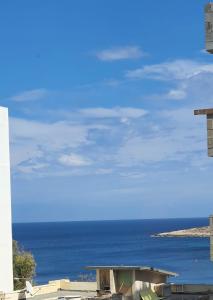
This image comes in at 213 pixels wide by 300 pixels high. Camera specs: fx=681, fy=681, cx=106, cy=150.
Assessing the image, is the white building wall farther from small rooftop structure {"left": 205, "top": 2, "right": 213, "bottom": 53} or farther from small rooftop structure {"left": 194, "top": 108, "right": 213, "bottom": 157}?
small rooftop structure {"left": 205, "top": 2, "right": 213, "bottom": 53}

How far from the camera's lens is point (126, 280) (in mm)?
29641

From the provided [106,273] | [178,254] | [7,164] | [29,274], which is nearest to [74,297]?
[106,273]

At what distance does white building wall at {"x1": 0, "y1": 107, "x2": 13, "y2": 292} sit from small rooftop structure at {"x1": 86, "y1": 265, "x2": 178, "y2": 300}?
6740 mm

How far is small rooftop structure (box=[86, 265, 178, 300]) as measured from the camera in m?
29.3

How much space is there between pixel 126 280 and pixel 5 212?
355 inches

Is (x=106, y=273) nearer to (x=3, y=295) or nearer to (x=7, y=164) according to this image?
(x=3, y=295)

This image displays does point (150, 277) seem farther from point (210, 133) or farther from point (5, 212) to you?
point (210, 133)

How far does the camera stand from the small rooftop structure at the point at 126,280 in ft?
96.0

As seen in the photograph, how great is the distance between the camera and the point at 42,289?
33.3 metres

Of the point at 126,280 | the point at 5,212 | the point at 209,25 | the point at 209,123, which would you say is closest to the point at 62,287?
the point at 5,212

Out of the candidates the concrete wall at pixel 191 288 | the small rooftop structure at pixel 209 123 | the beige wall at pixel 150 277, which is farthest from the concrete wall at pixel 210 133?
the concrete wall at pixel 191 288

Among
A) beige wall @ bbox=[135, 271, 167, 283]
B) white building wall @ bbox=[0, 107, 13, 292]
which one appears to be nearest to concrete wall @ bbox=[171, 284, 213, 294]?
beige wall @ bbox=[135, 271, 167, 283]

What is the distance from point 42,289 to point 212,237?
13231 mm

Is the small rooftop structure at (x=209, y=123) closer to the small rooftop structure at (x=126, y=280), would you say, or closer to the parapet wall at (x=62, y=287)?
the small rooftop structure at (x=126, y=280)
